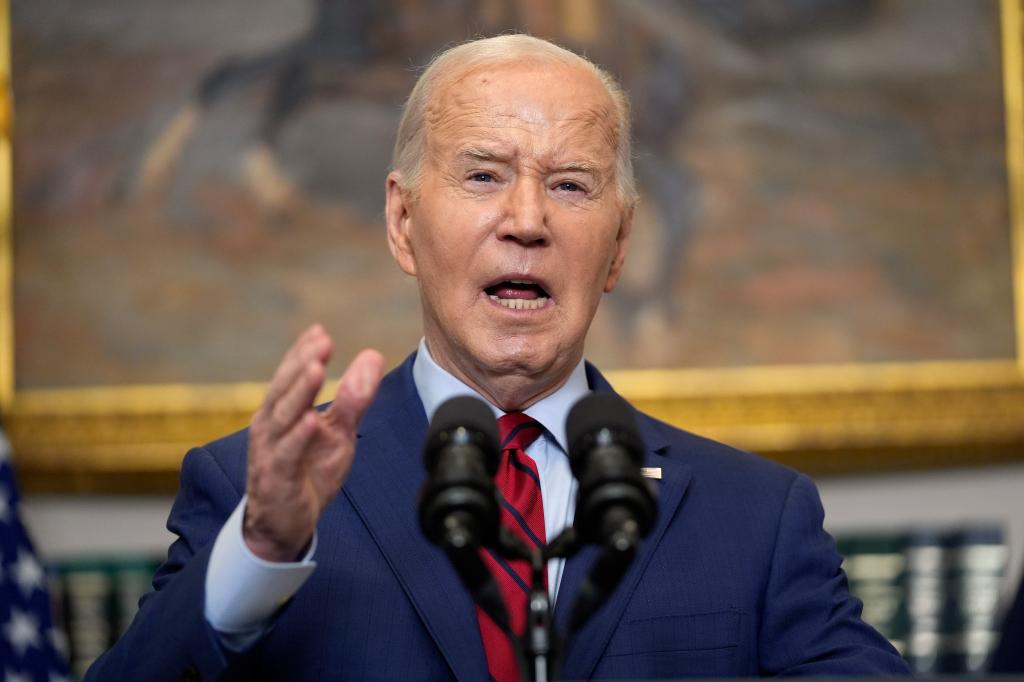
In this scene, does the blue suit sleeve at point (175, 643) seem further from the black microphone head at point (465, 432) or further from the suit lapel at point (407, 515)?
the black microphone head at point (465, 432)

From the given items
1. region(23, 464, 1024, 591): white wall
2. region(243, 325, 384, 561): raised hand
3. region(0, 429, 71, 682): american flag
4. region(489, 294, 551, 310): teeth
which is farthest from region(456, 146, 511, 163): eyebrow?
region(23, 464, 1024, 591): white wall

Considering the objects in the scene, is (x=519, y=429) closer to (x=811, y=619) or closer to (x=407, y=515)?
(x=407, y=515)

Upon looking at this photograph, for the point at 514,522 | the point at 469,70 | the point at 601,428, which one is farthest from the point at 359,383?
the point at 469,70

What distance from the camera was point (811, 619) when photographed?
101 inches

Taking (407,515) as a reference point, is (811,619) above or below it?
below

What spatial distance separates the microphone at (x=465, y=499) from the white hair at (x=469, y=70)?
4.14 ft

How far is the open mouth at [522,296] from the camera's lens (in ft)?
8.73

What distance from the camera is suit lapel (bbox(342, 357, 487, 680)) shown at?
2.32 metres

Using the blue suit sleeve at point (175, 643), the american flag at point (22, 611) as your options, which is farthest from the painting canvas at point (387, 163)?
the blue suit sleeve at point (175, 643)

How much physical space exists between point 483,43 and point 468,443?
1418 mm

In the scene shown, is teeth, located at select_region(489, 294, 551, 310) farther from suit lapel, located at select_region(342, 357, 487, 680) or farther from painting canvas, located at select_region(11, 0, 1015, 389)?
painting canvas, located at select_region(11, 0, 1015, 389)

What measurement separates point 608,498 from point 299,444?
17.8 inches

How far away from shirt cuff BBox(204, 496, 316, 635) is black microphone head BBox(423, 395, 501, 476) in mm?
412

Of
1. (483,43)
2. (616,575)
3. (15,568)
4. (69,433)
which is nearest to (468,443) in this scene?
(616,575)
